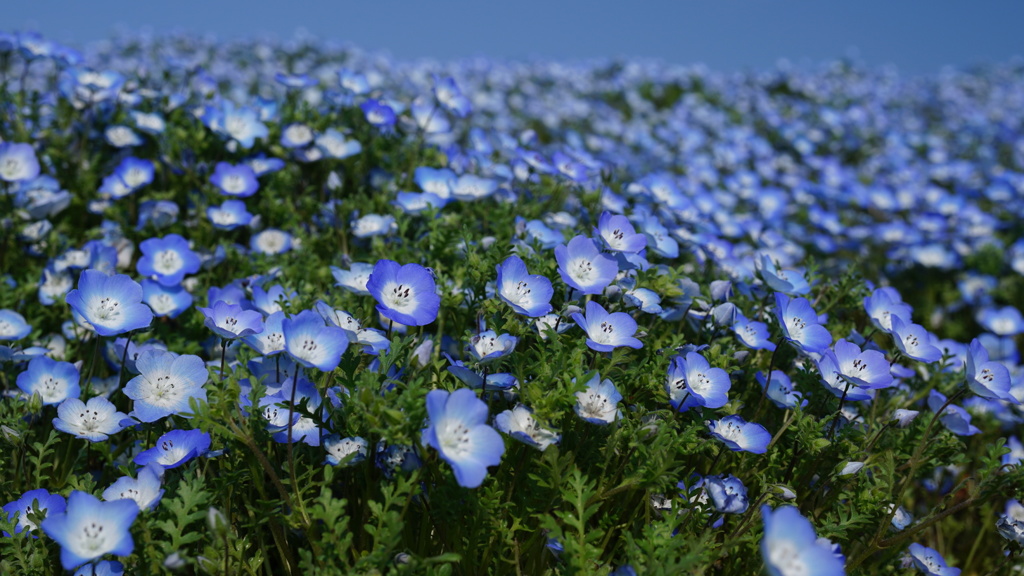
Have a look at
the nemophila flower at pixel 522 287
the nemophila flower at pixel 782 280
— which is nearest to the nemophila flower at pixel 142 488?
the nemophila flower at pixel 522 287

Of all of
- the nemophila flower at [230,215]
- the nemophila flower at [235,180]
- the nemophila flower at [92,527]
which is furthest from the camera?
the nemophila flower at [235,180]

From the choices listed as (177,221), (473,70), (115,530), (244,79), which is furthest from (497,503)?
(473,70)

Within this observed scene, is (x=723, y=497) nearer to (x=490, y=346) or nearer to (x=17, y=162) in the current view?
(x=490, y=346)

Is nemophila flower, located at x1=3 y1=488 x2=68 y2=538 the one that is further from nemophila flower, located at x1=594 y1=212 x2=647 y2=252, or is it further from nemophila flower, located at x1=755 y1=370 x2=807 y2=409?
nemophila flower, located at x1=755 y1=370 x2=807 y2=409

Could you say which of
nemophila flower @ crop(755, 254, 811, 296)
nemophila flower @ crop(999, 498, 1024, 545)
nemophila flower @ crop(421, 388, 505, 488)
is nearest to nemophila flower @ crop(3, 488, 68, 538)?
nemophila flower @ crop(421, 388, 505, 488)

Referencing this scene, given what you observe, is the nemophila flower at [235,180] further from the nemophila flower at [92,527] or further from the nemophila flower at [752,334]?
the nemophila flower at [752,334]
